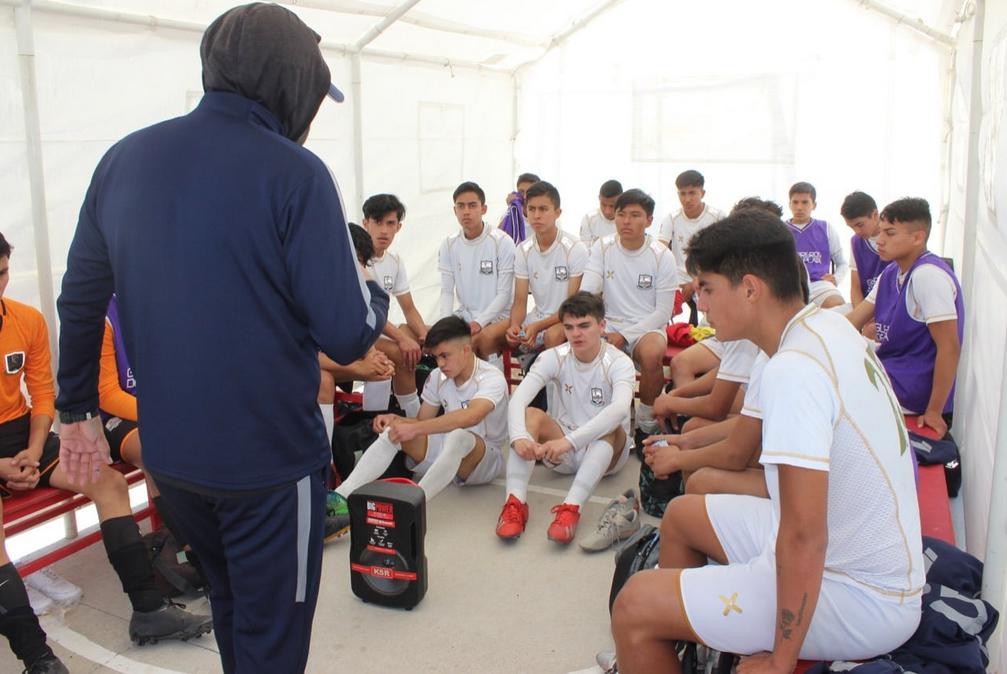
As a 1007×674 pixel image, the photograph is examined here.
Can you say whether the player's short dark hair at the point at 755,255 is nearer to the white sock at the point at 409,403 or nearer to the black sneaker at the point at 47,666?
the black sneaker at the point at 47,666

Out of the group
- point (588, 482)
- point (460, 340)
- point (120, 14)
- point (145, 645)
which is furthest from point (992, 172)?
point (120, 14)

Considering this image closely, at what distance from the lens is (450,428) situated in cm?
378

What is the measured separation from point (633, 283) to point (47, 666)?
3.71m

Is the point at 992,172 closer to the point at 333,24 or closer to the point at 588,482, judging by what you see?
the point at 588,482

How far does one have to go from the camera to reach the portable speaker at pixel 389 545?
296 centimetres

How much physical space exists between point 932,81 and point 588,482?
5.87 meters

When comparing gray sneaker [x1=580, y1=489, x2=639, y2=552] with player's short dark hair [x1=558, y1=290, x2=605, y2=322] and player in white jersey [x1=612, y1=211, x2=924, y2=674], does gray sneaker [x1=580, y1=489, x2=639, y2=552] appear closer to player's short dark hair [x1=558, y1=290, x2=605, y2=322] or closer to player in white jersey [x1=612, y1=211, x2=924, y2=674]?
player's short dark hair [x1=558, y1=290, x2=605, y2=322]

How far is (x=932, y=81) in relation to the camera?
7336 millimetres

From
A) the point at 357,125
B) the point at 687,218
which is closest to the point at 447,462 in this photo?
the point at 357,125

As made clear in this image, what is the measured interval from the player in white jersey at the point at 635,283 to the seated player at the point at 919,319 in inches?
59.3

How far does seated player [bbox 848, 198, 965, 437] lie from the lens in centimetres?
326

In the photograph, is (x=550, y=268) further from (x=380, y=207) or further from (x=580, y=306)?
(x=580, y=306)

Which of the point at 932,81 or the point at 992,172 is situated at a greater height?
the point at 932,81

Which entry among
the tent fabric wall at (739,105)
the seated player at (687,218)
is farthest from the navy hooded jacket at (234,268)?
the tent fabric wall at (739,105)
